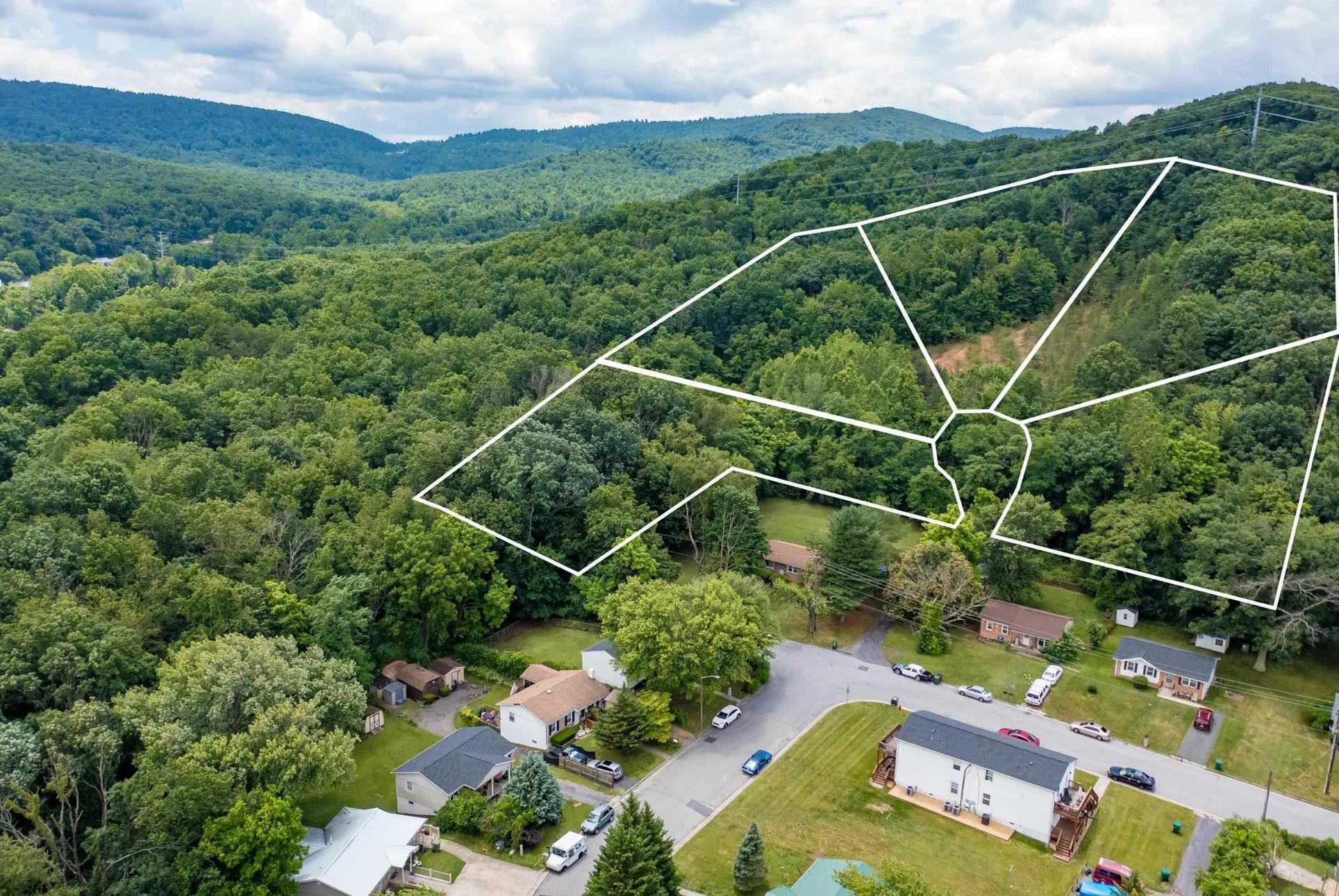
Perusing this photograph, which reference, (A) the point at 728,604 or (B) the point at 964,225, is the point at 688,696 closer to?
(A) the point at 728,604

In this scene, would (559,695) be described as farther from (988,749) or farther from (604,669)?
(988,749)

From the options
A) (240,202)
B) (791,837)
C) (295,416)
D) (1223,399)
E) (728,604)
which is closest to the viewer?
(1223,399)

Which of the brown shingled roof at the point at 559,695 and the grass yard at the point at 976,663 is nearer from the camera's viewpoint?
the brown shingled roof at the point at 559,695

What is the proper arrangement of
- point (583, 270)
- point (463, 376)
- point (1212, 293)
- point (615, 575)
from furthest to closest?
point (583, 270), point (463, 376), point (615, 575), point (1212, 293)

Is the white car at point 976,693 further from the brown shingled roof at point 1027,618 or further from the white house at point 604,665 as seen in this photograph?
the white house at point 604,665

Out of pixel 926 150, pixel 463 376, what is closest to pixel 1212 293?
pixel 463 376

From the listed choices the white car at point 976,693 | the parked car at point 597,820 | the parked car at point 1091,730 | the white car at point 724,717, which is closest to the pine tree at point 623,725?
the parked car at point 597,820
